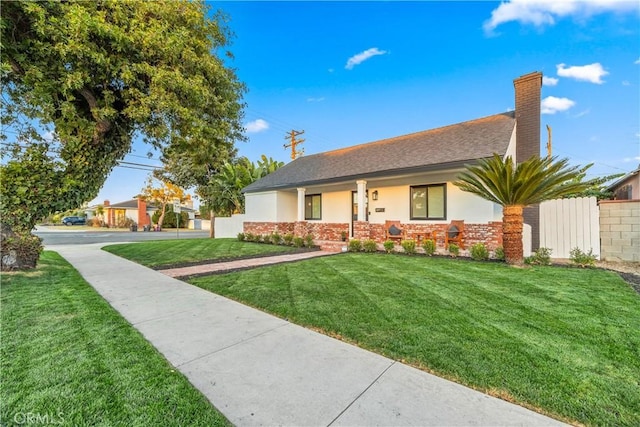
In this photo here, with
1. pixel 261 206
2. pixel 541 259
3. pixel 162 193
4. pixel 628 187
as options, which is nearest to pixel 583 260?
pixel 541 259

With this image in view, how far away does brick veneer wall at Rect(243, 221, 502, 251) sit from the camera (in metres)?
9.33

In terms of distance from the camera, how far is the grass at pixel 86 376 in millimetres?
1993

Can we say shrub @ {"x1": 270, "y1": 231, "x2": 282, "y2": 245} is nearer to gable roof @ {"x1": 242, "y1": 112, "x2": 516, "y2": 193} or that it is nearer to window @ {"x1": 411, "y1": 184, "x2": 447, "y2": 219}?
gable roof @ {"x1": 242, "y1": 112, "x2": 516, "y2": 193}

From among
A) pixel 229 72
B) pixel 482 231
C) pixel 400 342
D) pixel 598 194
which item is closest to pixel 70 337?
pixel 400 342

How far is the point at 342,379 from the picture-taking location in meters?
2.46

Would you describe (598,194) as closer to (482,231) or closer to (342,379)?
(482,231)

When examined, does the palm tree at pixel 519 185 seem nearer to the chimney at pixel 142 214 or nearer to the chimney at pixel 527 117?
the chimney at pixel 527 117

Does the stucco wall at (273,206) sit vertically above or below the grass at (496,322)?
above

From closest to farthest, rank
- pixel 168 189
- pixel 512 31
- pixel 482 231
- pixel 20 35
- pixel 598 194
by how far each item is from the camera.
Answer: pixel 20 35 < pixel 482 231 < pixel 512 31 < pixel 598 194 < pixel 168 189

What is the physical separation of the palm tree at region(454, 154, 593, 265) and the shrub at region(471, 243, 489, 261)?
768 millimetres

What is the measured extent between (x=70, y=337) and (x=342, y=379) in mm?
3220

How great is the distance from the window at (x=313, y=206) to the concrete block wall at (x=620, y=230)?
10.8 m

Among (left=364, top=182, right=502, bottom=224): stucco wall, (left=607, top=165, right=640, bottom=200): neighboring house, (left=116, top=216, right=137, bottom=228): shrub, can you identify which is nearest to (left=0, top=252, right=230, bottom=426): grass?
(left=364, top=182, right=502, bottom=224): stucco wall

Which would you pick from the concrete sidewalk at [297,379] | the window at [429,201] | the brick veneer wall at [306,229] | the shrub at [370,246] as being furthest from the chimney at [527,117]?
the concrete sidewalk at [297,379]
